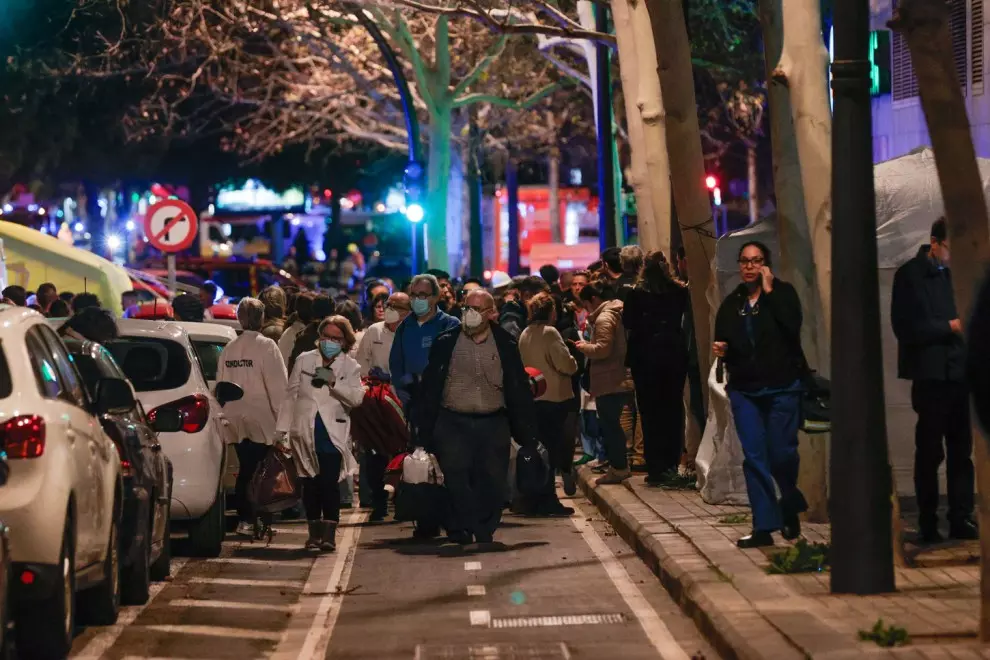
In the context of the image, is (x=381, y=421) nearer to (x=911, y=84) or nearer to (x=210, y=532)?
(x=210, y=532)

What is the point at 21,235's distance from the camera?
28344mm

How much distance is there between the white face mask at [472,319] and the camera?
13602mm

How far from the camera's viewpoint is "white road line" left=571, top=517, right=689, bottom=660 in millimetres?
9411

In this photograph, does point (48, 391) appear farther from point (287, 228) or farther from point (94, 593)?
point (287, 228)

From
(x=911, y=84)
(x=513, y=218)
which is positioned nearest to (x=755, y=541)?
(x=911, y=84)

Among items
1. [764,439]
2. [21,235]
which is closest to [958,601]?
[764,439]

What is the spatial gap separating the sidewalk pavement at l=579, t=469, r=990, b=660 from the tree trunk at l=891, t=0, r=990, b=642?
525mm

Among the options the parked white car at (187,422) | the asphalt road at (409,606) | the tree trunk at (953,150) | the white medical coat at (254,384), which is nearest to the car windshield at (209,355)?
the white medical coat at (254,384)

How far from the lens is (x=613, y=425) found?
16.7 m

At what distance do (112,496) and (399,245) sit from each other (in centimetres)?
7967

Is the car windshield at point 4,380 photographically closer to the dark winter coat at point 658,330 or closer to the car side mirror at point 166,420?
the car side mirror at point 166,420

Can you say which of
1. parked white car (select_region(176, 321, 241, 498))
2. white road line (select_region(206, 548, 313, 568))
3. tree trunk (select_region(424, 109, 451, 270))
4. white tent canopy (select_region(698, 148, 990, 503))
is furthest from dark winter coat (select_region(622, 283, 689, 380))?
tree trunk (select_region(424, 109, 451, 270))

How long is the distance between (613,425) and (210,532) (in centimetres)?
448

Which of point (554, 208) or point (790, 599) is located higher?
point (554, 208)
